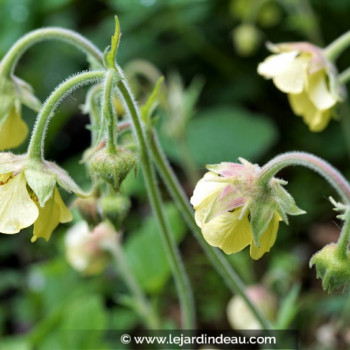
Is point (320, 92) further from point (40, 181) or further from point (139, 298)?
point (139, 298)

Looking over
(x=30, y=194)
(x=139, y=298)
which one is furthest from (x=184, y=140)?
(x=30, y=194)

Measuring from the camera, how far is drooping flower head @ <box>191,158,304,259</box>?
3.99 ft

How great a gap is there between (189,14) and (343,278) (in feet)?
8.62

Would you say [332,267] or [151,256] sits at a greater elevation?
[332,267]

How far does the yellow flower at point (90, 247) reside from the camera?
2.39 m

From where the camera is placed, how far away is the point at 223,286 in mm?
3014

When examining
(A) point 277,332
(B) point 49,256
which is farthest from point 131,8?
(A) point 277,332

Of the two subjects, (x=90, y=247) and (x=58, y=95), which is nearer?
(x=58, y=95)

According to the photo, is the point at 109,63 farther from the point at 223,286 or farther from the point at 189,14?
the point at 189,14

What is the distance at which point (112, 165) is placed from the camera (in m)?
1.30

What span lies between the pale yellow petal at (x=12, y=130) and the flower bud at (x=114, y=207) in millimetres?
275

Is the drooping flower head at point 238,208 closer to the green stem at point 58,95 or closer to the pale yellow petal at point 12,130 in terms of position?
the green stem at point 58,95

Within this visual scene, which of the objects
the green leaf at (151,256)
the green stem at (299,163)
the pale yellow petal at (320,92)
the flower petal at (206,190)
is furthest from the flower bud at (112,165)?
the green leaf at (151,256)

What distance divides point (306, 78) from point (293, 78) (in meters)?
0.05
